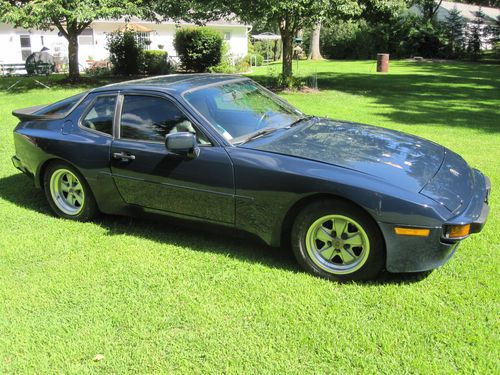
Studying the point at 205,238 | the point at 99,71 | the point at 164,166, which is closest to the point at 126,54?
the point at 99,71

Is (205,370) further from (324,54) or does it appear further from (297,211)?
(324,54)

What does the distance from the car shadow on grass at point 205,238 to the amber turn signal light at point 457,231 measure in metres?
0.53

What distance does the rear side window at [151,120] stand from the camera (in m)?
4.23

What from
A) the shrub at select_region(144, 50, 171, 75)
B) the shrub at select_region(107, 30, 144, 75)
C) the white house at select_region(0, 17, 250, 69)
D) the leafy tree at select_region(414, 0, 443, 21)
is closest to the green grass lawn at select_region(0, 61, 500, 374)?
the shrub at select_region(107, 30, 144, 75)

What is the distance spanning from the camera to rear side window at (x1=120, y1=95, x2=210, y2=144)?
4230 mm

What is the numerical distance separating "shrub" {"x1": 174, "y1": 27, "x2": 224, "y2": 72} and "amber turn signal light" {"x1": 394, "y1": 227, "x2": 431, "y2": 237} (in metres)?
21.2

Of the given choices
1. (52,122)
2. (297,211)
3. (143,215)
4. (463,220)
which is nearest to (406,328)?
(463,220)

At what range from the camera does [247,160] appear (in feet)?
12.5

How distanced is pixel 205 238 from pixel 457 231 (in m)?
2.23

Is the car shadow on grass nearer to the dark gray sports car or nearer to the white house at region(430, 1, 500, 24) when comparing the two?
the dark gray sports car

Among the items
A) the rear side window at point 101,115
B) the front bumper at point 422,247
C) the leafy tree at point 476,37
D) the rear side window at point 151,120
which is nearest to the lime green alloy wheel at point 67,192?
the rear side window at point 101,115

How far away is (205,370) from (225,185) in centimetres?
150

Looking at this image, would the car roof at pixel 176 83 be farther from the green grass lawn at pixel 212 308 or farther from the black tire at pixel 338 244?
the black tire at pixel 338 244

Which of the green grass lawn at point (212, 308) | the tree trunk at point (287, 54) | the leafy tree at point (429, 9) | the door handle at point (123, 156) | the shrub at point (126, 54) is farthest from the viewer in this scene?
the leafy tree at point (429, 9)
